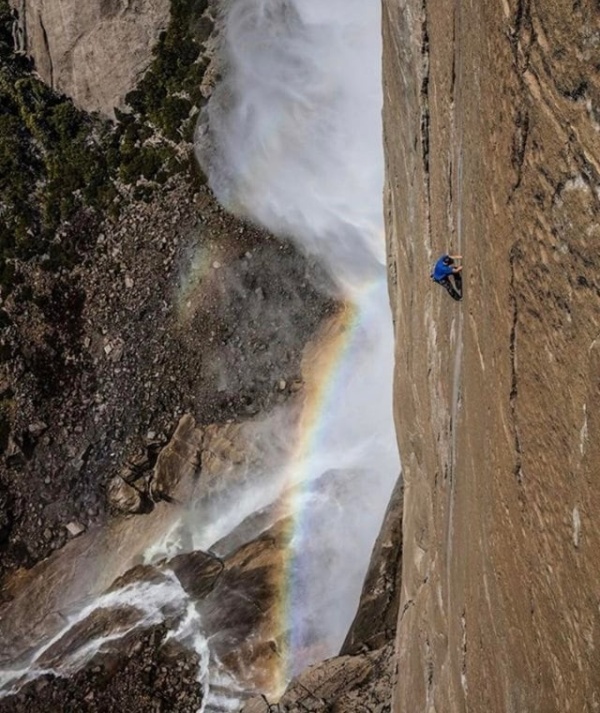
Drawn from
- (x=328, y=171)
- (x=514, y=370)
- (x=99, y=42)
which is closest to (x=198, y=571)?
(x=328, y=171)

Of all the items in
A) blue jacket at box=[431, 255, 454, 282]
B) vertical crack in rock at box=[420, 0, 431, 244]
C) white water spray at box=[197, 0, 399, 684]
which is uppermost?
white water spray at box=[197, 0, 399, 684]

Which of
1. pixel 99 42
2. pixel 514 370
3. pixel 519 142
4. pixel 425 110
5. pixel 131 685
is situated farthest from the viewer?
pixel 99 42

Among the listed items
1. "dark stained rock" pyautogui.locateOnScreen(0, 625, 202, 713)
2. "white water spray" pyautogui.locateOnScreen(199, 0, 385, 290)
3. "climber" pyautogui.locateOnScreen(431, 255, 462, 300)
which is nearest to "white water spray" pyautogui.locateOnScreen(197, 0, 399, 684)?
"white water spray" pyautogui.locateOnScreen(199, 0, 385, 290)

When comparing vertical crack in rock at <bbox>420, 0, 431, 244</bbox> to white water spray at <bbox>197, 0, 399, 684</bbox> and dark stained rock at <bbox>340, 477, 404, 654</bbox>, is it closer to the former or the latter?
dark stained rock at <bbox>340, 477, 404, 654</bbox>

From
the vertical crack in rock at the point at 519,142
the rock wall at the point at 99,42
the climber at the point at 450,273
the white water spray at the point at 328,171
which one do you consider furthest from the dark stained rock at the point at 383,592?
the rock wall at the point at 99,42

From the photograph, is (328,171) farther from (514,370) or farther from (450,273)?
(514,370)

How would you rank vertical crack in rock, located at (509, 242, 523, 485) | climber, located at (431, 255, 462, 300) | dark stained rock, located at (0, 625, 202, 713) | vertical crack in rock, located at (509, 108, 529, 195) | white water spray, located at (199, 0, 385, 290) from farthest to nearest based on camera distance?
white water spray, located at (199, 0, 385, 290)
dark stained rock, located at (0, 625, 202, 713)
climber, located at (431, 255, 462, 300)
vertical crack in rock, located at (509, 242, 523, 485)
vertical crack in rock, located at (509, 108, 529, 195)
